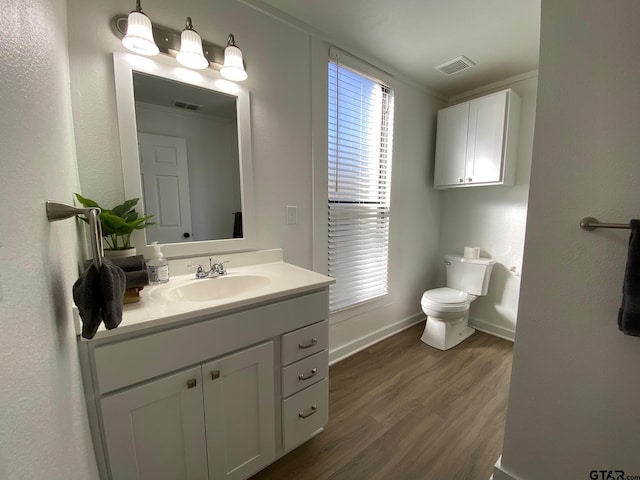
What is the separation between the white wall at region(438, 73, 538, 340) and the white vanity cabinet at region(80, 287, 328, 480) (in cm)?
200

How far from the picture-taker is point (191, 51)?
1.19 m

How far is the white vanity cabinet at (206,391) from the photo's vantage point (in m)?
0.78

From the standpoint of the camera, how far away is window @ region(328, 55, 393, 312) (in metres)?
1.90

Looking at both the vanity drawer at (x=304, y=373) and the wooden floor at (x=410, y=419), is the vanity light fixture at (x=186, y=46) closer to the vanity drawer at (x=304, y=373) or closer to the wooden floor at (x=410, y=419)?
the vanity drawer at (x=304, y=373)

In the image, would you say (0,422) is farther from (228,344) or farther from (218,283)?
(218,283)

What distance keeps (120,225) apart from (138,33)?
774 millimetres

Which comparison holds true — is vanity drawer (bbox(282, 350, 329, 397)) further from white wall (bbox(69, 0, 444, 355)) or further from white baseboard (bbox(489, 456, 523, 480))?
white baseboard (bbox(489, 456, 523, 480))

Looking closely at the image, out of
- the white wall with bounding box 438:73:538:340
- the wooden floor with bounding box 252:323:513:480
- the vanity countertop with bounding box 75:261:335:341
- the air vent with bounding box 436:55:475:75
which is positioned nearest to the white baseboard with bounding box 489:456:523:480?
the wooden floor with bounding box 252:323:513:480

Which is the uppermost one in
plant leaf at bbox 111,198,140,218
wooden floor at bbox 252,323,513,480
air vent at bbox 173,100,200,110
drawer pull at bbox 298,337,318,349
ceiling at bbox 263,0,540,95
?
ceiling at bbox 263,0,540,95

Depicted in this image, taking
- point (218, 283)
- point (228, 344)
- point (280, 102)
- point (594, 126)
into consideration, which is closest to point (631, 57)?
point (594, 126)

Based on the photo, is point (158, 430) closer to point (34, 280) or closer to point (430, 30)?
point (34, 280)

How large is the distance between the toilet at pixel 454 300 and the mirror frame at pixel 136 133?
63.2 inches

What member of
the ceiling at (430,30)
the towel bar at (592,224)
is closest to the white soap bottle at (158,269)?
the ceiling at (430,30)

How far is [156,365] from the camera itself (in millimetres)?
830
